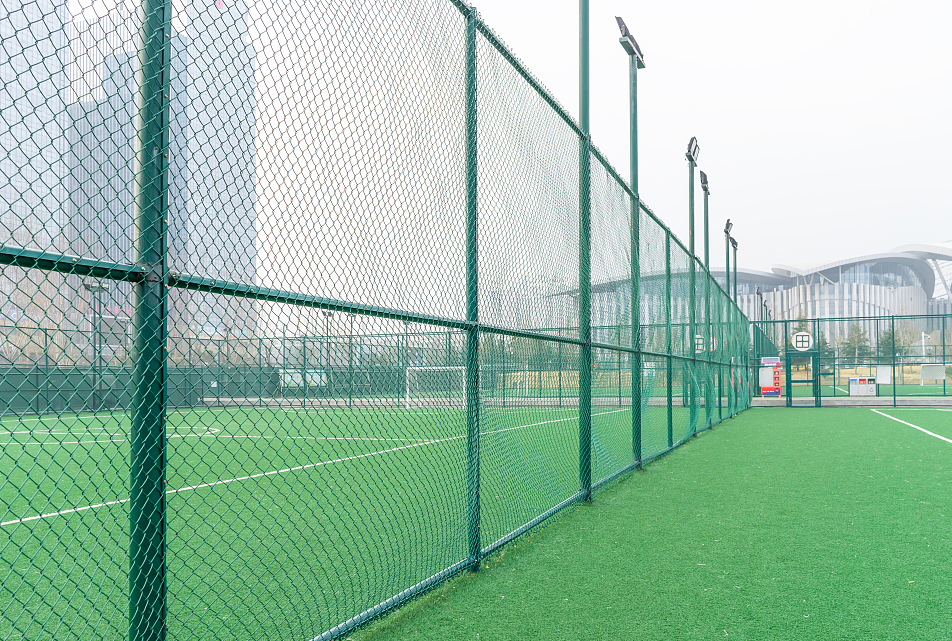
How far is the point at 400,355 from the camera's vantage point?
14.6ft

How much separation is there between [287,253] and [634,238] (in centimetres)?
666

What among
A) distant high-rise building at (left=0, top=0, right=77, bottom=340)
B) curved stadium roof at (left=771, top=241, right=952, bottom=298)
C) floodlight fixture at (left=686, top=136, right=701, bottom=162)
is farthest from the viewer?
curved stadium roof at (left=771, top=241, right=952, bottom=298)

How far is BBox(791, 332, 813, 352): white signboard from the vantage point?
83.7 ft

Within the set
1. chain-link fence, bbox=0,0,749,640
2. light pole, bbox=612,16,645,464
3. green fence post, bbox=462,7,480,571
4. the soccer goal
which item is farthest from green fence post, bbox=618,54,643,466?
green fence post, bbox=462,7,480,571

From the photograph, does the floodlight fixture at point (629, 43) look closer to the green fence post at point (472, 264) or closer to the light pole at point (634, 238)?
the light pole at point (634, 238)

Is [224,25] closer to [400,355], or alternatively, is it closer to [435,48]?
[435,48]

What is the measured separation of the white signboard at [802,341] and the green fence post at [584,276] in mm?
21431

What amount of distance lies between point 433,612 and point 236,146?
242cm

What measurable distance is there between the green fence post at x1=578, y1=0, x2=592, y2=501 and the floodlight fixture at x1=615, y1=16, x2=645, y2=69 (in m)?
2.74

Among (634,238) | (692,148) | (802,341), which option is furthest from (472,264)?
(802,341)

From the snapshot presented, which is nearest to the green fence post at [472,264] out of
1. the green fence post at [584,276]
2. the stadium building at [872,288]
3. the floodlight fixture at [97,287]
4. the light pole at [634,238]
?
the floodlight fixture at [97,287]

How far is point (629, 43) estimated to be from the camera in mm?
9688

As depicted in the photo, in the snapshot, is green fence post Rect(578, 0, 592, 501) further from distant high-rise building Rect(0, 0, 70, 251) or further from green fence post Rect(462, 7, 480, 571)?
distant high-rise building Rect(0, 0, 70, 251)

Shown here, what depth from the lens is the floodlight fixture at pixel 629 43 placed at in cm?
941
